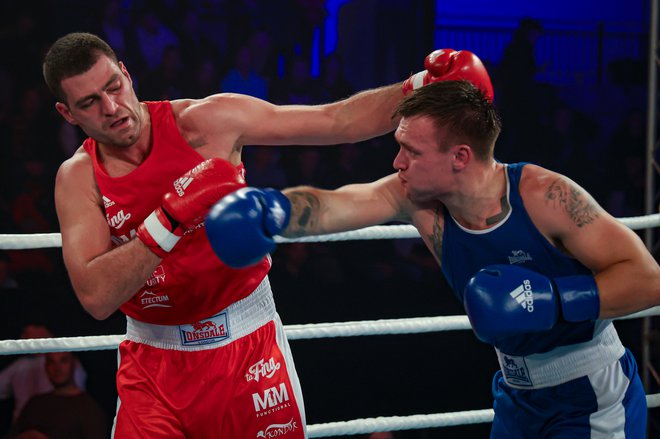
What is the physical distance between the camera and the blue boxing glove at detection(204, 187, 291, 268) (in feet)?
5.13

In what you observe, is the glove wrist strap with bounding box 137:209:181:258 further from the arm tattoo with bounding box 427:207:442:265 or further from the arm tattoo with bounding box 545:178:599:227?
the arm tattoo with bounding box 545:178:599:227

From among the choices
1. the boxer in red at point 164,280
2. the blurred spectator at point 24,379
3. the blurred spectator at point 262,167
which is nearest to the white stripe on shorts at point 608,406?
the boxer in red at point 164,280

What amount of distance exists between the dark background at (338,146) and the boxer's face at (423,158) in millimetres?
2191

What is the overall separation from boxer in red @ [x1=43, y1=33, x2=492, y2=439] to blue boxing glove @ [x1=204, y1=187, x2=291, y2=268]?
0.22 m

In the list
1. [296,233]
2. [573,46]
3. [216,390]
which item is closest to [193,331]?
[216,390]

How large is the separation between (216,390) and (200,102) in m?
0.75

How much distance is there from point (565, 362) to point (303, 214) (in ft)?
2.34

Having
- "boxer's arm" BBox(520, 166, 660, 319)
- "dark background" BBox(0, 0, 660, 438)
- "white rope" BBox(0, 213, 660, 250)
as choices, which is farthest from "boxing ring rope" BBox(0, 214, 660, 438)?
"dark background" BBox(0, 0, 660, 438)

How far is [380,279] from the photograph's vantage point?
14.0 ft

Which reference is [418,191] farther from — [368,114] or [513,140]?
[513,140]

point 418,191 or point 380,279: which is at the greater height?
point 418,191

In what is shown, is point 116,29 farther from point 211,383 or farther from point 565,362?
point 565,362

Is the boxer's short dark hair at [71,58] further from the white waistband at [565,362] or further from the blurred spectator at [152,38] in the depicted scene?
the blurred spectator at [152,38]

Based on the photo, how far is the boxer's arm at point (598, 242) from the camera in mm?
1705
